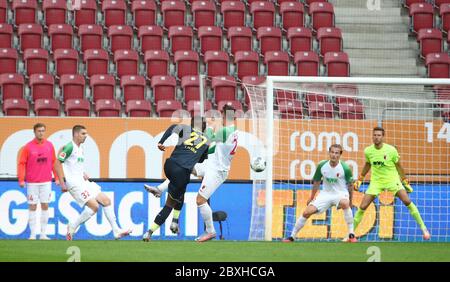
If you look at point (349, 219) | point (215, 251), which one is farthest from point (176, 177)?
point (349, 219)

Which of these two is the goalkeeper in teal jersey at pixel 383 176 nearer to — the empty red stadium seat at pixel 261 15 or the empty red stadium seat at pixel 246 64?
the empty red stadium seat at pixel 246 64

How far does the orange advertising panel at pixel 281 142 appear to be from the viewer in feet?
55.1

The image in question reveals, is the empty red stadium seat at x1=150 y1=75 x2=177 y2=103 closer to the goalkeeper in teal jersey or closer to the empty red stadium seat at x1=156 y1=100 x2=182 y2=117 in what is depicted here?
the empty red stadium seat at x1=156 y1=100 x2=182 y2=117

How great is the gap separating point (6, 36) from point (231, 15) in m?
4.56

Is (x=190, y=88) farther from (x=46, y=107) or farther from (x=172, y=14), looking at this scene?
(x=46, y=107)

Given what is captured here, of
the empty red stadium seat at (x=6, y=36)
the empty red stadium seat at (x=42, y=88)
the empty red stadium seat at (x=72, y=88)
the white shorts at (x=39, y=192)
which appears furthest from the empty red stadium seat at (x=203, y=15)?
the white shorts at (x=39, y=192)

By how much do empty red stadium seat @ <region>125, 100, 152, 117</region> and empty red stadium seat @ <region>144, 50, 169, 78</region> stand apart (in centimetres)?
147

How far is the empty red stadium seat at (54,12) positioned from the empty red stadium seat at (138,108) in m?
3.16

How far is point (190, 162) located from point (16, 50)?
7413mm

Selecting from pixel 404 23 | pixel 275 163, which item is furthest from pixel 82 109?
pixel 404 23

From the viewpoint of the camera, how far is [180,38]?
21.1 metres

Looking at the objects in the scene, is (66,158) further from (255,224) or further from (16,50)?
(16,50)

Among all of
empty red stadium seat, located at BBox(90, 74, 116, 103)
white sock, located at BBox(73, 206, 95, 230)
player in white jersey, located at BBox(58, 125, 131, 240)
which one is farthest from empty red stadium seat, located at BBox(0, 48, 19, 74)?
white sock, located at BBox(73, 206, 95, 230)

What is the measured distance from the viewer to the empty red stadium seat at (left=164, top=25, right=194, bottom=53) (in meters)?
21.0
